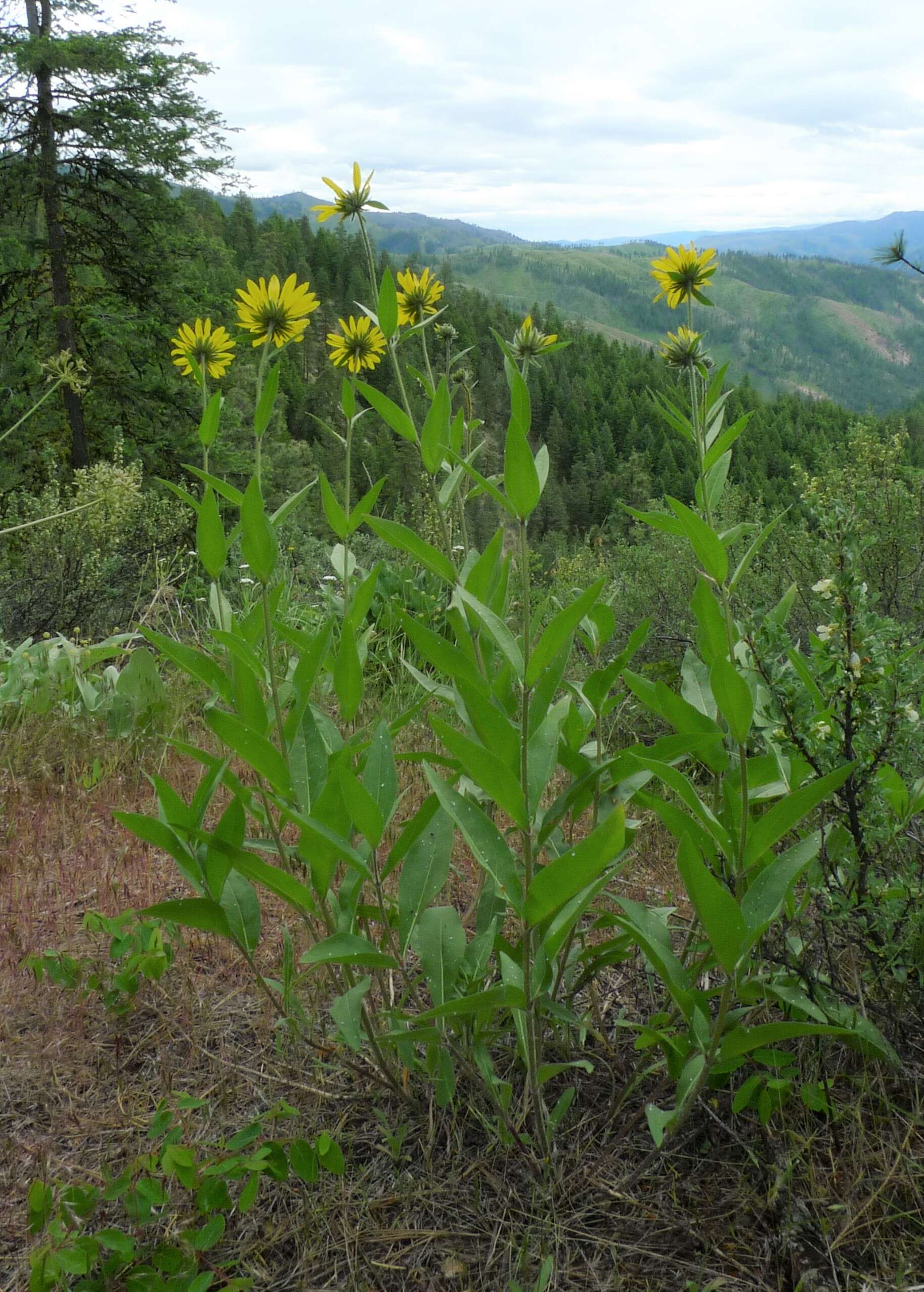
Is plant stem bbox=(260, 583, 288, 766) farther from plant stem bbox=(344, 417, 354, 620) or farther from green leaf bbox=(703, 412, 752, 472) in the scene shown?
green leaf bbox=(703, 412, 752, 472)

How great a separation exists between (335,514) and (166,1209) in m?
1.01

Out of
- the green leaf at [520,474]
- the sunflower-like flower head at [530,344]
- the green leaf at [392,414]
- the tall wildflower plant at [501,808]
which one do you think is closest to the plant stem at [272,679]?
the tall wildflower plant at [501,808]

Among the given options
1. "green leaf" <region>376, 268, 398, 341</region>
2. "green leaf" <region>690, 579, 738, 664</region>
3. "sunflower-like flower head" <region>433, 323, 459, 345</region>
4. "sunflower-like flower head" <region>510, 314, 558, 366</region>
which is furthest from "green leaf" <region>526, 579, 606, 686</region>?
"sunflower-like flower head" <region>433, 323, 459, 345</region>

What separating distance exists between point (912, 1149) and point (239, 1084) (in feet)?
3.18

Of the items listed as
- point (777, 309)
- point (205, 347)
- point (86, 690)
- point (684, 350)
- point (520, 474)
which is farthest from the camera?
point (777, 309)

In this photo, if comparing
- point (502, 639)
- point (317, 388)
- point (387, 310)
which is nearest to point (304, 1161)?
point (502, 639)

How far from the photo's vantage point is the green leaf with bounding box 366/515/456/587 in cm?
106

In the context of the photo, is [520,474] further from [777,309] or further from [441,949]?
[777,309]

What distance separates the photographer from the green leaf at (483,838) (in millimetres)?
951

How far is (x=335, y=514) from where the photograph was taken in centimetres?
134

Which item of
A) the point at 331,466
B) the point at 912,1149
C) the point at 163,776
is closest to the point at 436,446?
the point at 912,1149

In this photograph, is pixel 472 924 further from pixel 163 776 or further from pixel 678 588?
pixel 678 588

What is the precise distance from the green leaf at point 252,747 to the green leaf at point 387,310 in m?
0.67

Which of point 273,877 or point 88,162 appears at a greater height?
point 88,162
